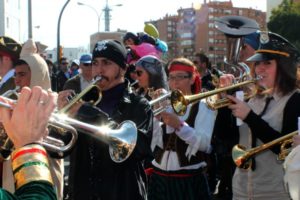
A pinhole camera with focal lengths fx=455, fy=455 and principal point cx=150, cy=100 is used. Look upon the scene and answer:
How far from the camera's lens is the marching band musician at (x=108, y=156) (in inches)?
116

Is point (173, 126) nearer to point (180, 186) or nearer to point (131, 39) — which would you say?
point (180, 186)

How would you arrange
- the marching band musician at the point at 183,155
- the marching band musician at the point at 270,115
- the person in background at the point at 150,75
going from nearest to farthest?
the marching band musician at the point at 270,115 → the marching band musician at the point at 183,155 → the person in background at the point at 150,75

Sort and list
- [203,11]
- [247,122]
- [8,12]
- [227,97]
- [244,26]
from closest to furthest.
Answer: [247,122]
[227,97]
[244,26]
[8,12]
[203,11]

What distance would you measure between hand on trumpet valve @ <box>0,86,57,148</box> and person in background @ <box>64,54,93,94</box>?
4.58m

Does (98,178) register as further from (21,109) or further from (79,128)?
(21,109)

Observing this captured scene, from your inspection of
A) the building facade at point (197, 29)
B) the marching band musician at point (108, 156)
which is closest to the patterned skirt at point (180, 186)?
the marching band musician at point (108, 156)

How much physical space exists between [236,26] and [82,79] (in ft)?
10.0

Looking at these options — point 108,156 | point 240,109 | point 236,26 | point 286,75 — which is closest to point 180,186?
point 240,109

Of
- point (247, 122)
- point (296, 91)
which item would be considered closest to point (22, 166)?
point (247, 122)

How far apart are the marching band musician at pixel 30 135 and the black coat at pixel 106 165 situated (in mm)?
1190

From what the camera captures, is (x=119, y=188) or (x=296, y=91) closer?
(x=119, y=188)

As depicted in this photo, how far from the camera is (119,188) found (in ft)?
9.76

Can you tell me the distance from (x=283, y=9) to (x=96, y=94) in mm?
50860

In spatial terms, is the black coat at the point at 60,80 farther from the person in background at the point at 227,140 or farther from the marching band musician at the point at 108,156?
the marching band musician at the point at 108,156
